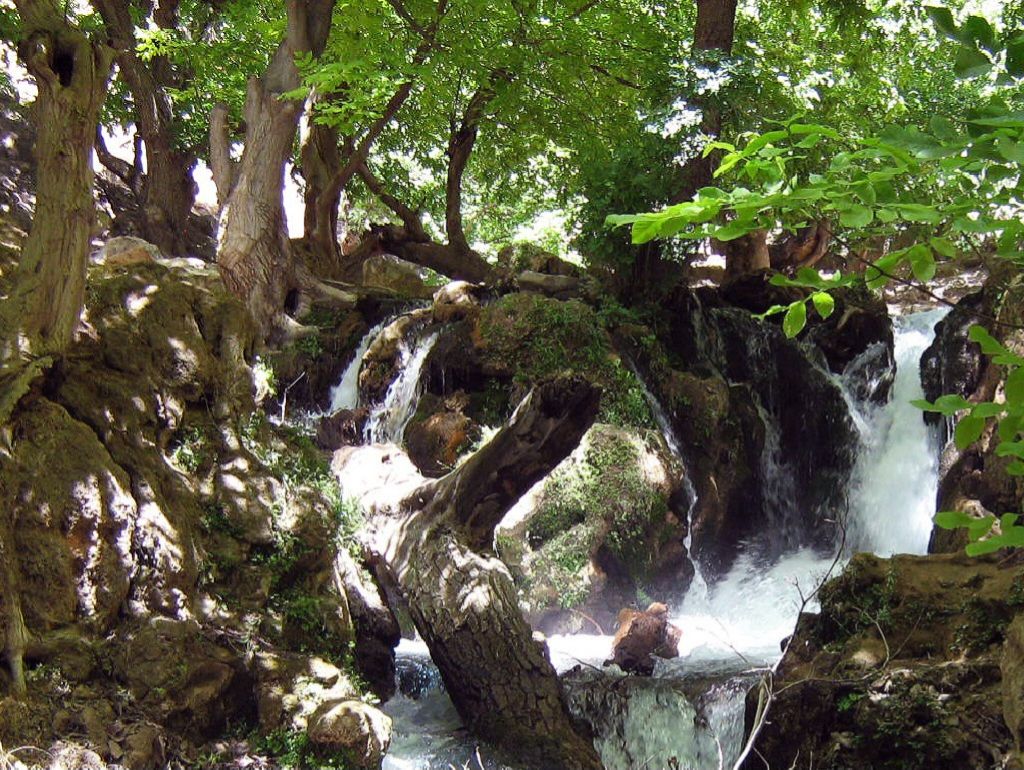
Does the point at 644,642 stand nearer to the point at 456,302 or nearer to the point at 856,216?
the point at 456,302

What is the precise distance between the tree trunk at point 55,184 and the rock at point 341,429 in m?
4.54

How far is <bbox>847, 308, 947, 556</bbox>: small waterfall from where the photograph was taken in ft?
35.1

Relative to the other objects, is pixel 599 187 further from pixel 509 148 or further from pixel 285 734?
pixel 285 734

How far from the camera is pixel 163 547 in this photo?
5234mm

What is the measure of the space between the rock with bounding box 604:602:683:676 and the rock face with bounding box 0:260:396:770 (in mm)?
1851

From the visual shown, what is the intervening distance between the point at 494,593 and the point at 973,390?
6.45 meters

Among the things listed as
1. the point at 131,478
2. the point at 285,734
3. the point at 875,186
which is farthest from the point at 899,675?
the point at 131,478

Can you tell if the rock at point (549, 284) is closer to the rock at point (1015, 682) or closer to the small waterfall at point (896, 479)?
the small waterfall at point (896, 479)

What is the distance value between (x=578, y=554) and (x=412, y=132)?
1000cm

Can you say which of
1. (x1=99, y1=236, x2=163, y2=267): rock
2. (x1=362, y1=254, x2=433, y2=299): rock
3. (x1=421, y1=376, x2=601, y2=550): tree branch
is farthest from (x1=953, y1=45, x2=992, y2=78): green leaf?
(x1=362, y1=254, x2=433, y2=299): rock

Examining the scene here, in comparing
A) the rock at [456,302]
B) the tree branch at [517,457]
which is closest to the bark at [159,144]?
the rock at [456,302]

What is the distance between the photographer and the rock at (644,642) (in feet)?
23.5

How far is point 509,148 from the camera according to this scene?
16.4 metres

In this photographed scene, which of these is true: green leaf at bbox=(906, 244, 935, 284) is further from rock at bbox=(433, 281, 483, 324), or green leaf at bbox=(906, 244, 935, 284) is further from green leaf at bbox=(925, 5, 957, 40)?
rock at bbox=(433, 281, 483, 324)
